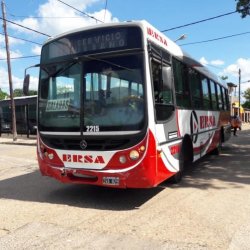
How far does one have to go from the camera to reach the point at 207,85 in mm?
11586

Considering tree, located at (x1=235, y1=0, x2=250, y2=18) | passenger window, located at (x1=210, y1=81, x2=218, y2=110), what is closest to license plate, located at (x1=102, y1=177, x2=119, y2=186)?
passenger window, located at (x1=210, y1=81, x2=218, y2=110)

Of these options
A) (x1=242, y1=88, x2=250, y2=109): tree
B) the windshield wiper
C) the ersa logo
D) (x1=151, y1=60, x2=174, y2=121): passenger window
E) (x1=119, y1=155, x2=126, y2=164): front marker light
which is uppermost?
(x1=242, y1=88, x2=250, y2=109): tree

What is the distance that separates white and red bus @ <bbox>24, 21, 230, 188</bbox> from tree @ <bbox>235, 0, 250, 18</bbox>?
9601 mm

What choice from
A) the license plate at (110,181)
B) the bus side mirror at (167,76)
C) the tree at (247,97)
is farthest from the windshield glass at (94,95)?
the tree at (247,97)

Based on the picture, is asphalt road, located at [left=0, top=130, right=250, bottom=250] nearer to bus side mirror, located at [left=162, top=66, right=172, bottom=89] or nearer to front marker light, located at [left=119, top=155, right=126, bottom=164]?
front marker light, located at [left=119, top=155, right=126, bottom=164]

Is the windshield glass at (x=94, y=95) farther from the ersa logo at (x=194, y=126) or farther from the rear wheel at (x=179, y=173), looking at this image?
the ersa logo at (x=194, y=126)

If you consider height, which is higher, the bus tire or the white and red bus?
the white and red bus

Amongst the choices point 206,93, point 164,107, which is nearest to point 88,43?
point 164,107

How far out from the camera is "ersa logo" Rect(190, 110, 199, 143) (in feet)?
30.0

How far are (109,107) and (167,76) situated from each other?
1288mm

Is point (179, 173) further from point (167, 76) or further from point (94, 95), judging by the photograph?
point (94, 95)

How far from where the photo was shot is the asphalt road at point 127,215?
16.3 ft

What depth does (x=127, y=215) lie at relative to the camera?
20.4 ft

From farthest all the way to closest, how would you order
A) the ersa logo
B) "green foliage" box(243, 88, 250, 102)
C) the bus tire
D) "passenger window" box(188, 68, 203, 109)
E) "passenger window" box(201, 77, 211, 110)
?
"green foliage" box(243, 88, 250, 102), "passenger window" box(201, 77, 211, 110), "passenger window" box(188, 68, 203, 109), the ersa logo, the bus tire
